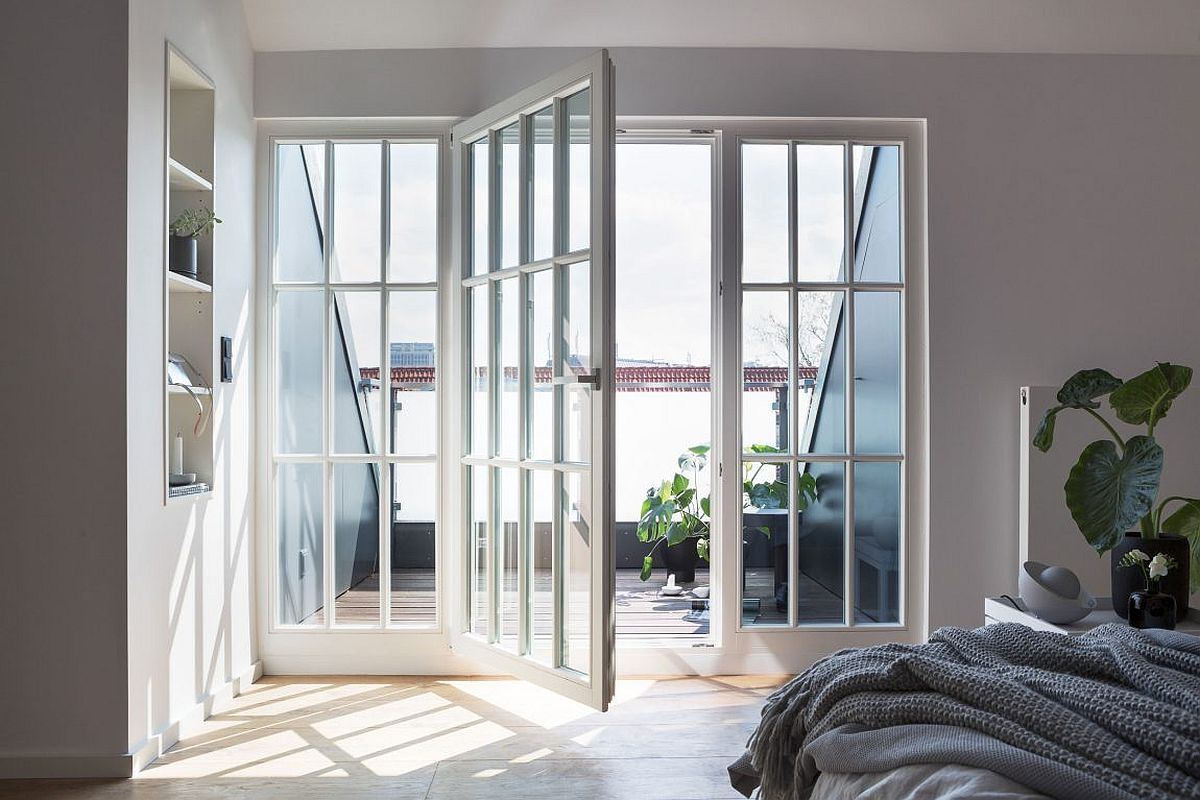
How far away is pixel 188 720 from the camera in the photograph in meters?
2.91

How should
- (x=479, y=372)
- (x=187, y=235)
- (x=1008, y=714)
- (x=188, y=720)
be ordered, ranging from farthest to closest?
(x=479, y=372) < (x=187, y=235) < (x=188, y=720) < (x=1008, y=714)

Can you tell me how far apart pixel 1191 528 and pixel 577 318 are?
201cm

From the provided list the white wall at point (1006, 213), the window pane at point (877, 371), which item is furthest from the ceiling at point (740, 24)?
the window pane at point (877, 371)

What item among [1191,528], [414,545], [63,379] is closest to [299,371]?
[414,545]

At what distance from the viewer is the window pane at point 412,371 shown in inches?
142

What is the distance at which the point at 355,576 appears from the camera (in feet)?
11.8

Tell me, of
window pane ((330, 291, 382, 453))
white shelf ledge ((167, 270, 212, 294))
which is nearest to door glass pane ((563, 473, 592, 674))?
window pane ((330, 291, 382, 453))

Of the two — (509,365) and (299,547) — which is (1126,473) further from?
(299,547)

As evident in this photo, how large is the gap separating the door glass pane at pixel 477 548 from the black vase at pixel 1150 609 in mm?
2030

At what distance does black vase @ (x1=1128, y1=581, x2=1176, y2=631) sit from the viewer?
8.04 ft

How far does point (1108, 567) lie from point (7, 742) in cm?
364

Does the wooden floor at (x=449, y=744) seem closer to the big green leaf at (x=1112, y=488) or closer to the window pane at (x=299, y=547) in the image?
the window pane at (x=299, y=547)

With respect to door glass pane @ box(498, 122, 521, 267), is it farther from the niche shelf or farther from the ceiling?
Result: the niche shelf

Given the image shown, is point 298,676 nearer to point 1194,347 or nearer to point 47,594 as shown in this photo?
point 47,594
